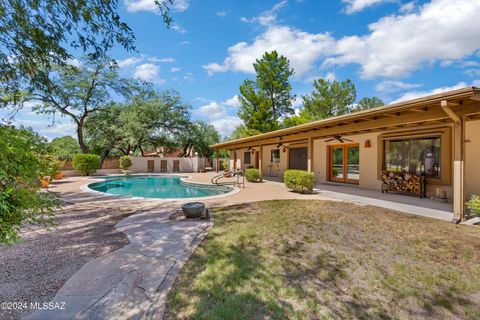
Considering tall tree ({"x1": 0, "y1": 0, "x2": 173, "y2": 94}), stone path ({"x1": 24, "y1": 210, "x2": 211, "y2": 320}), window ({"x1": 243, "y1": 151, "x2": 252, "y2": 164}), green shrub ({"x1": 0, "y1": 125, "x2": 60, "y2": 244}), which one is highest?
tall tree ({"x1": 0, "y1": 0, "x2": 173, "y2": 94})

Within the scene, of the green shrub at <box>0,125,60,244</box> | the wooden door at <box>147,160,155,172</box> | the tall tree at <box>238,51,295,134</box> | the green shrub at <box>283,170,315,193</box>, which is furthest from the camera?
the tall tree at <box>238,51,295,134</box>

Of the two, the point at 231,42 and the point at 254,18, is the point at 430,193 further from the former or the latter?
the point at 231,42

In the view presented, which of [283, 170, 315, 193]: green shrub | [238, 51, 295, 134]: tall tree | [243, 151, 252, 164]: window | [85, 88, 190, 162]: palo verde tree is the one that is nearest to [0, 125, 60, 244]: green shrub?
[283, 170, 315, 193]: green shrub

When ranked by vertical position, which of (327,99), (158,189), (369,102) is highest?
(369,102)

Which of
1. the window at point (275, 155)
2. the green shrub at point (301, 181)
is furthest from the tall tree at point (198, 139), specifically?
the green shrub at point (301, 181)

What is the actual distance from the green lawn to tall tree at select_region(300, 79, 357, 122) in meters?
25.0

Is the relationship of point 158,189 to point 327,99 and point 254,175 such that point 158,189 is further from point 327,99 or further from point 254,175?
point 327,99

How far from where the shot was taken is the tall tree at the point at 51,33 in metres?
3.93

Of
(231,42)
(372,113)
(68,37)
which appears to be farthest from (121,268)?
(231,42)

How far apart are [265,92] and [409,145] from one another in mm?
18277

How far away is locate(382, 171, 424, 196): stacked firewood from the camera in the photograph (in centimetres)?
830

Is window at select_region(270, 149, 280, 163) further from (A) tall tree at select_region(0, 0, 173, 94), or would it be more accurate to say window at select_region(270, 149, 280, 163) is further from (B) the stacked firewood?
(A) tall tree at select_region(0, 0, 173, 94)

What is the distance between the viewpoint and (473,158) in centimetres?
704

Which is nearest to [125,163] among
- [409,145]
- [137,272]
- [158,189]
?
[158,189]
